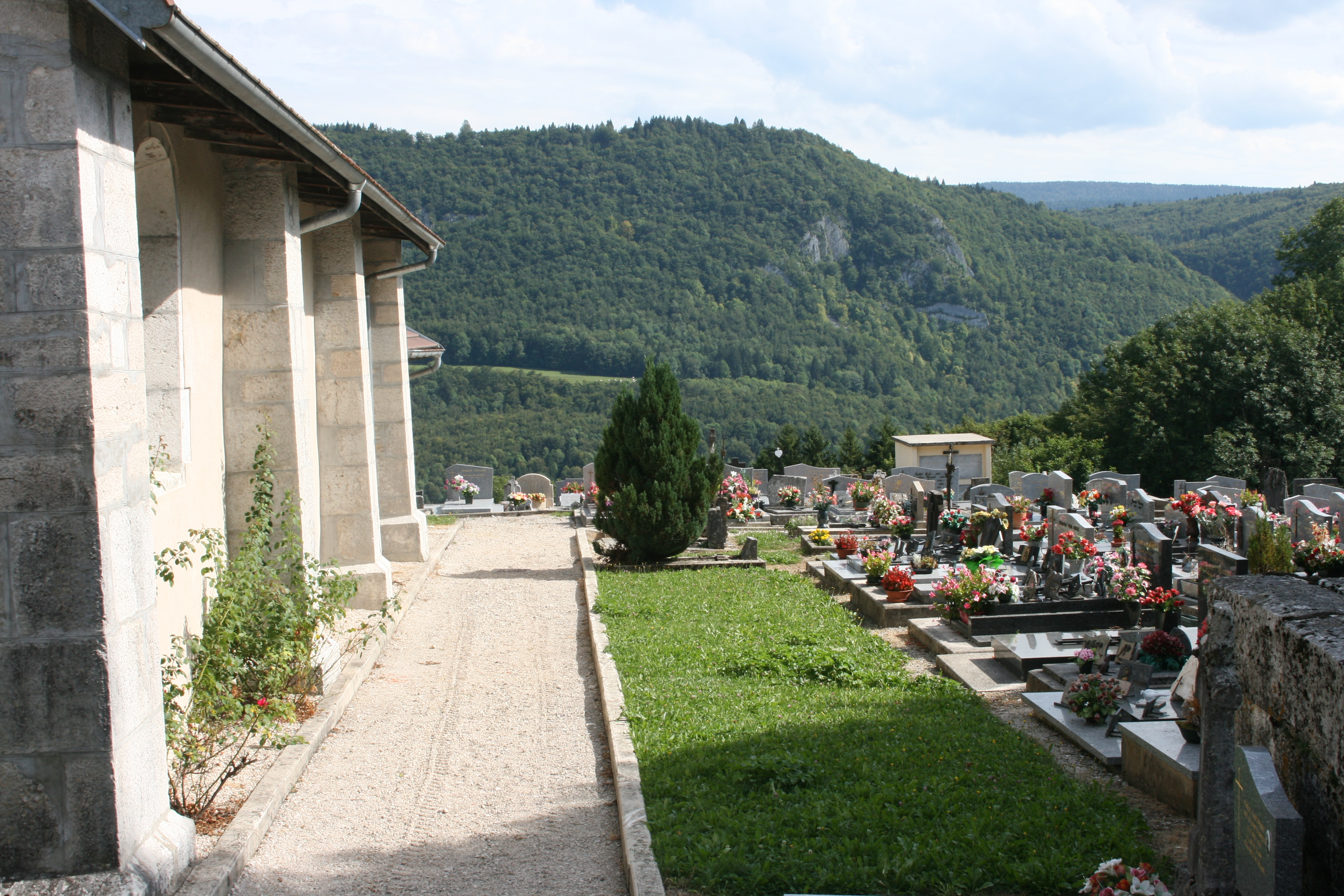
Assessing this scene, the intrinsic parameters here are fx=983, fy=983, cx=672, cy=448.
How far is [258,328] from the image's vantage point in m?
7.46

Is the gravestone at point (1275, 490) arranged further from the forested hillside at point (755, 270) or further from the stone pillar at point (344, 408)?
the forested hillside at point (755, 270)

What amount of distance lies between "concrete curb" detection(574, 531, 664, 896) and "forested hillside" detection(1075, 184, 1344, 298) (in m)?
68.9

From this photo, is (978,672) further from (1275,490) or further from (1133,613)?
(1275,490)

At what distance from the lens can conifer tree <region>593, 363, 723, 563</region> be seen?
41.2 ft

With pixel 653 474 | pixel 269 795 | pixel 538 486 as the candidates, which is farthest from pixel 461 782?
pixel 538 486

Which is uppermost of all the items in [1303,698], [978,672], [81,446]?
[81,446]

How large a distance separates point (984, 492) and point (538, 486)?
370 inches

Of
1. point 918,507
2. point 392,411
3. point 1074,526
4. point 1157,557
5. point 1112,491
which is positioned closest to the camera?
point 1157,557

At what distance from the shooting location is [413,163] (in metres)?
78.4

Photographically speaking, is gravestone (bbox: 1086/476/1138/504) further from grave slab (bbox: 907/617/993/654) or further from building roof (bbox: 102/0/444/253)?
building roof (bbox: 102/0/444/253)

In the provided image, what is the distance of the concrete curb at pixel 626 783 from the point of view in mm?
4305

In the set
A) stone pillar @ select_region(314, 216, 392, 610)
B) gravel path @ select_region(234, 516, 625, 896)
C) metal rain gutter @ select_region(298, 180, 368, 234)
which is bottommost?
gravel path @ select_region(234, 516, 625, 896)

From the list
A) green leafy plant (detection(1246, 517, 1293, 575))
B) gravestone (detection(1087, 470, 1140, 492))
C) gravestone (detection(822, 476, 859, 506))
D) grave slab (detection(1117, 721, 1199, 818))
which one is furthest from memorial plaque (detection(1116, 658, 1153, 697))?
gravestone (detection(1087, 470, 1140, 492))

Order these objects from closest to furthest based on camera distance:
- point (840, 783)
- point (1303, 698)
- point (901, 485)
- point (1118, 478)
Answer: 1. point (1303, 698)
2. point (840, 783)
3. point (901, 485)
4. point (1118, 478)
